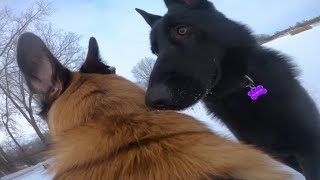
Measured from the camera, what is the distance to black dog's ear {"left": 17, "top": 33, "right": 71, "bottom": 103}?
172cm

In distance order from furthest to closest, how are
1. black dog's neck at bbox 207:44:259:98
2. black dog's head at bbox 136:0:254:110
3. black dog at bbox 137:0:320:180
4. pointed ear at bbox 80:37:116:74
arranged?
black dog's neck at bbox 207:44:259:98
black dog at bbox 137:0:320:180
black dog's head at bbox 136:0:254:110
pointed ear at bbox 80:37:116:74

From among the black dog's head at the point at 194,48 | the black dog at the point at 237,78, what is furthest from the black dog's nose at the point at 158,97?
the black dog at the point at 237,78

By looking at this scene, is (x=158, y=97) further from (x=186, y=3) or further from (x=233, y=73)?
(x=186, y=3)

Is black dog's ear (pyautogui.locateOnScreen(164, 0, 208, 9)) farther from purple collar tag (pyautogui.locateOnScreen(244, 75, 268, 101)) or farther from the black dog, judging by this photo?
purple collar tag (pyautogui.locateOnScreen(244, 75, 268, 101))

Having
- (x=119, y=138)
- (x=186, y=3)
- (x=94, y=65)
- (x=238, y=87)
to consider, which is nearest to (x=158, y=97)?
(x=94, y=65)

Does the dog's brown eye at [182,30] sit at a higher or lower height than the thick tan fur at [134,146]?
higher

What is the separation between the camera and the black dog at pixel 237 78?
2596mm

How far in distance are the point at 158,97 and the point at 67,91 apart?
54 centimetres

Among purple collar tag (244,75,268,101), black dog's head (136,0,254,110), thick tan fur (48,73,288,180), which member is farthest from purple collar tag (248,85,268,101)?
thick tan fur (48,73,288,180)

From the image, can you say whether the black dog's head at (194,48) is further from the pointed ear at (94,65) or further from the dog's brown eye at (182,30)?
the pointed ear at (94,65)

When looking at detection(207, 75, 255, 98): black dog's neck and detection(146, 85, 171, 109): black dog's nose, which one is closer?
detection(146, 85, 171, 109): black dog's nose

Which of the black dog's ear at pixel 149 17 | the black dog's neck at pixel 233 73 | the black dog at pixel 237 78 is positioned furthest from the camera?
the black dog's ear at pixel 149 17

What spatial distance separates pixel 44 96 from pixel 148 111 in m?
0.65

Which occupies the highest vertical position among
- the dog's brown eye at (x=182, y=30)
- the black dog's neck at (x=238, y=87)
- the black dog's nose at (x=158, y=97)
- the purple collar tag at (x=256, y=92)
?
the dog's brown eye at (x=182, y=30)
